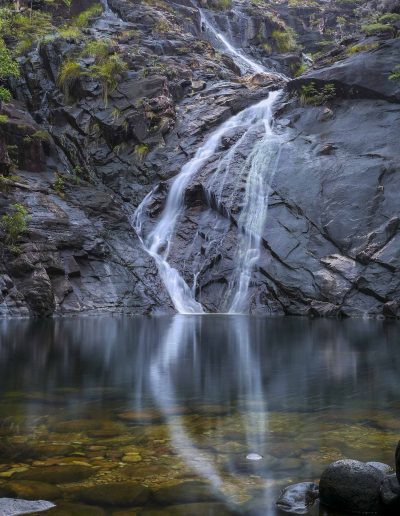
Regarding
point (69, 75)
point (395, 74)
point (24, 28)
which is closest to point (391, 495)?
point (395, 74)

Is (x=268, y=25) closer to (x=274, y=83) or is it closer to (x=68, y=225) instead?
(x=274, y=83)

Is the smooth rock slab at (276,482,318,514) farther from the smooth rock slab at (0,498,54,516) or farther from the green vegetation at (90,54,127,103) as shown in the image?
the green vegetation at (90,54,127,103)

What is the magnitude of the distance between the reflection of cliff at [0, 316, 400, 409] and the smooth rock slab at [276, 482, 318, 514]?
2894mm

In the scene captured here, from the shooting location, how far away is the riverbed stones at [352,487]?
12.0 feet

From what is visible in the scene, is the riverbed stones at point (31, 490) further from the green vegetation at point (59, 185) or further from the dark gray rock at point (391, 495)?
the green vegetation at point (59, 185)

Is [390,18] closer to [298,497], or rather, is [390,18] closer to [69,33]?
[69,33]

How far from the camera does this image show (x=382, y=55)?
1109 inches

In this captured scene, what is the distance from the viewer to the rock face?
70.8ft

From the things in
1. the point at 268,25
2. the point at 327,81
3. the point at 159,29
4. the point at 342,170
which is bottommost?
the point at 342,170

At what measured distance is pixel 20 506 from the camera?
11.6ft

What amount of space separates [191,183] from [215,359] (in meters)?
17.3

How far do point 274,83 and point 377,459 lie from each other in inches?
1306

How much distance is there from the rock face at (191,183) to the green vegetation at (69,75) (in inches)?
8.4

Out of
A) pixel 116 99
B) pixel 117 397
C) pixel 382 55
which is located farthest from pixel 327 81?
pixel 117 397
